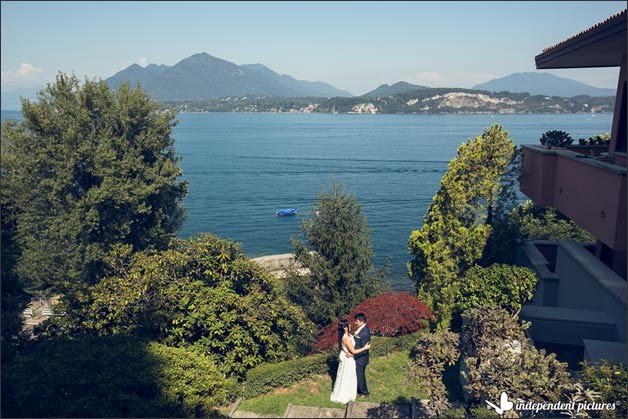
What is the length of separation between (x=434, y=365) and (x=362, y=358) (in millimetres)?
3264

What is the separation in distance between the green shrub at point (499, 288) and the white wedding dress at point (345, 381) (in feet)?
13.5

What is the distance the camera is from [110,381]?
9.82 m

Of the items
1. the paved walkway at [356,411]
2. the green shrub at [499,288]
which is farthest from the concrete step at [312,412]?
the green shrub at [499,288]

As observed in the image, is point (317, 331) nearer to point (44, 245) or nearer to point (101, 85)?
point (44, 245)

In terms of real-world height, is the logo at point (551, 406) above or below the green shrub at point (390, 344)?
above

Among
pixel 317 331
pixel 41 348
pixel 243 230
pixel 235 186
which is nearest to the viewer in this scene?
pixel 41 348

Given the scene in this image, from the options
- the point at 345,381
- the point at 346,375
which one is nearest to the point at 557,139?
the point at 346,375

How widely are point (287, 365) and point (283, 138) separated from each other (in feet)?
432

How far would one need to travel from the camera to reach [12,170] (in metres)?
19.0

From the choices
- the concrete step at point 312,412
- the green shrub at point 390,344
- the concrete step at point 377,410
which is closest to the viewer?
the concrete step at point 377,410

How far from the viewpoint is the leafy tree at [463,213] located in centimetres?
1605

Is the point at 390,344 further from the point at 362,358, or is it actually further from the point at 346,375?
the point at 346,375

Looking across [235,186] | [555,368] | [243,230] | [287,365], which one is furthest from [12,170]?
[235,186]

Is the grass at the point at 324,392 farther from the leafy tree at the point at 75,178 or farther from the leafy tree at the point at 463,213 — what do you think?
the leafy tree at the point at 75,178
